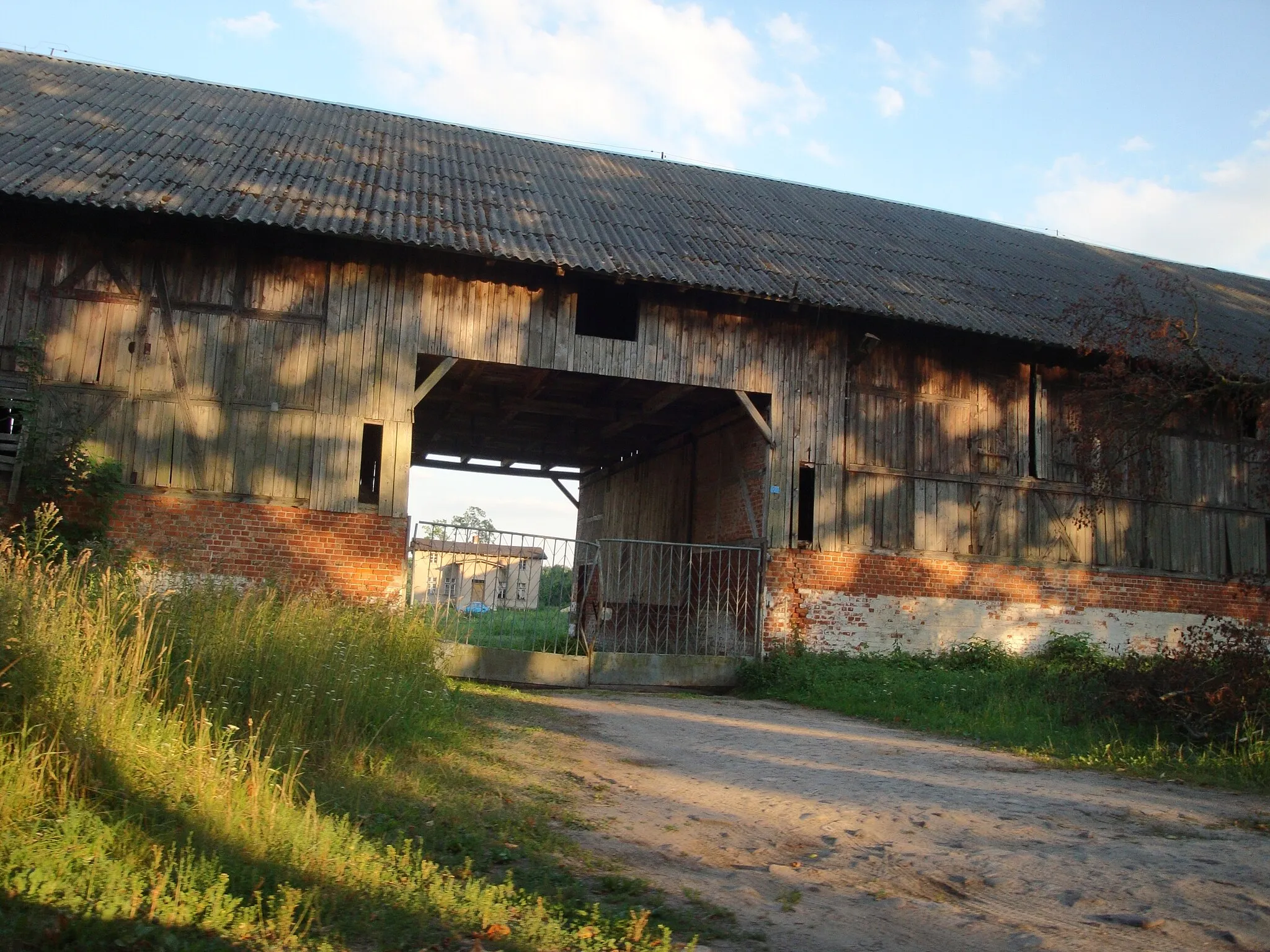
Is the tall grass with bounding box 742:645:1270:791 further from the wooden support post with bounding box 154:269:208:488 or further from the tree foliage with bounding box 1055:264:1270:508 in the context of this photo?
the wooden support post with bounding box 154:269:208:488

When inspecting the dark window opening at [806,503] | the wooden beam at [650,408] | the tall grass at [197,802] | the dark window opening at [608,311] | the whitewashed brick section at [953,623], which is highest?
the dark window opening at [608,311]

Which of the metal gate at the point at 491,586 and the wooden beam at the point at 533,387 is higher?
Answer: the wooden beam at the point at 533,387

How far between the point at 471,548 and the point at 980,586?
7681 mm

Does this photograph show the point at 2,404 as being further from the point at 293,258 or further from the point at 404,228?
the point at 404,228

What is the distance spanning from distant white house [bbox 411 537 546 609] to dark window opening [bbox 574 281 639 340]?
132 inches

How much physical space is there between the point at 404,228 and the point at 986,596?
9849mm

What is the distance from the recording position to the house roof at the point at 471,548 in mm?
12266

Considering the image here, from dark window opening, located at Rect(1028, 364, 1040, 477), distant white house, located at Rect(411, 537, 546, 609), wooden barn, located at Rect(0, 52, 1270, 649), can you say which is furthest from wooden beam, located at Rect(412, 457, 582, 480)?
dark window opening, located at Rect(1028, 364, 1040, 477)

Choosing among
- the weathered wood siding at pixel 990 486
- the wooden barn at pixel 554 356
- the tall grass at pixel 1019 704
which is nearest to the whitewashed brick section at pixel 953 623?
the wooden barn at pixel 554 356

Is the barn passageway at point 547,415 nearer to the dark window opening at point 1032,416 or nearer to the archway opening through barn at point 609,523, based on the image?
the archway opening through barn at point 609,523

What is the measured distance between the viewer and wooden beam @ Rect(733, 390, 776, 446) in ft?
46.6

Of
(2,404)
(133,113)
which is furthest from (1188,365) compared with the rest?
(133,113)

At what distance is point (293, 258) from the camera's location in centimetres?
1283

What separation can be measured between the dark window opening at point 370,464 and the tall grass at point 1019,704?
5.61m
